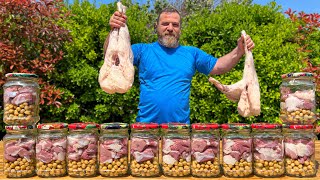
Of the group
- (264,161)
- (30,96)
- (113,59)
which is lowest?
(264,161)

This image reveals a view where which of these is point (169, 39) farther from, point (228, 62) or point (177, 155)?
point (177, 155)

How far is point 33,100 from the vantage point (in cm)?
232

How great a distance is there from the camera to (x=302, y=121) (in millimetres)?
2277

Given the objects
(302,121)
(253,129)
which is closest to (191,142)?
(253,129)

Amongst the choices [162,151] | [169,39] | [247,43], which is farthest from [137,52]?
[162,151]

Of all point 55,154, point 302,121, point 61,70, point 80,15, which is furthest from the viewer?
point 80,15

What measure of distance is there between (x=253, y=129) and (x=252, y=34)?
3927 millimetres

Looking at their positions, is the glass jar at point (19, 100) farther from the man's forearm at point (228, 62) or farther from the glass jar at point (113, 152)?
the man's forearm at point (228, 62)

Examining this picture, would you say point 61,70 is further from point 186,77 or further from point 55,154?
point 55,154

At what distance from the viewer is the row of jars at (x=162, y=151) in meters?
2.08

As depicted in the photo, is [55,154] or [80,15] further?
[80,15]

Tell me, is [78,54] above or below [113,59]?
above

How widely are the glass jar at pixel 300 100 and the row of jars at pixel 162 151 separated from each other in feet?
0.46

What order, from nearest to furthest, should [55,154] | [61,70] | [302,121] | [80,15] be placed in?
[55,154] → [302,121] → [61,70] → [80,15]
